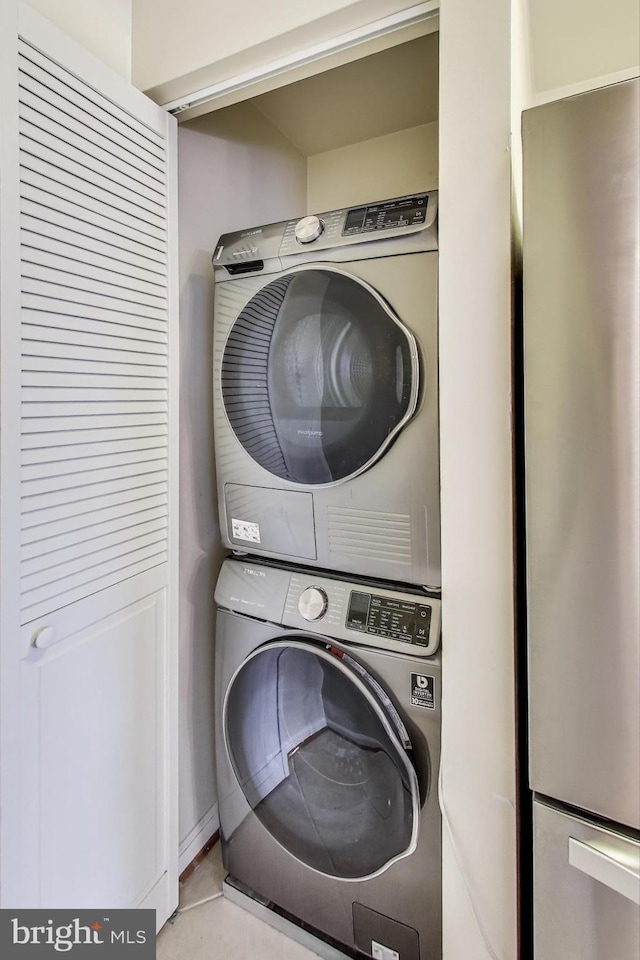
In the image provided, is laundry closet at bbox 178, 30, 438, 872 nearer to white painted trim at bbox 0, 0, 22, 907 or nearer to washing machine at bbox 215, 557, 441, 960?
washing machine at bbox 215, 557, 441, 960

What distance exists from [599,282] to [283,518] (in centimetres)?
90

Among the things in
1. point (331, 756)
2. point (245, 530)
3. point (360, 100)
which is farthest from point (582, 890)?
point (360, 100)

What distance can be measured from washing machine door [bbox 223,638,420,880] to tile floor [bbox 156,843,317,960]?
260mm

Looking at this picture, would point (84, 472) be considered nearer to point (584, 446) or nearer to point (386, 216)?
point (386, 216)

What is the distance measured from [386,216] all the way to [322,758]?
1377mm

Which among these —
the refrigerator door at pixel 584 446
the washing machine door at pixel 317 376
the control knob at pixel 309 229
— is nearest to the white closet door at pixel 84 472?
the washing machine door at pixel 317 376

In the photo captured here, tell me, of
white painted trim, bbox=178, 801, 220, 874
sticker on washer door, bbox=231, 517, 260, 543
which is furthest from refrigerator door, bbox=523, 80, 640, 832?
white painted trim, bbox=178, 801, 220, 874

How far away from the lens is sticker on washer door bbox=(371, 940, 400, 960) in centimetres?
123

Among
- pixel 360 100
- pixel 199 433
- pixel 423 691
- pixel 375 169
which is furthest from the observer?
pixel 375 169

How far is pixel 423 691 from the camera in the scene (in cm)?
111

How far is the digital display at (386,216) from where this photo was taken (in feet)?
3.64

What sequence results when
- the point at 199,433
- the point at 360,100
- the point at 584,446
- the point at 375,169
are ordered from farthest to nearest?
the point at 375,169
the point at 360,100
the point at 199,433
the point at 584,446

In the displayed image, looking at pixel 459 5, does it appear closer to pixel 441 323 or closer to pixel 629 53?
pixel 441 323

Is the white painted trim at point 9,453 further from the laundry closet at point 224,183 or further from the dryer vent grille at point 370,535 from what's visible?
the dryer vent grille at point 370,535
